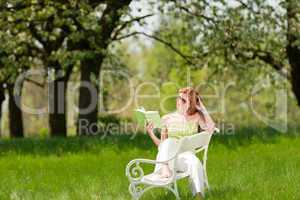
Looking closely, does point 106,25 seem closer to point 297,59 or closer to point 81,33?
point 81,33

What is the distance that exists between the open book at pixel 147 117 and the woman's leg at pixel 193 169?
590 millimetres

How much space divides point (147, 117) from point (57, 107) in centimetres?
1635

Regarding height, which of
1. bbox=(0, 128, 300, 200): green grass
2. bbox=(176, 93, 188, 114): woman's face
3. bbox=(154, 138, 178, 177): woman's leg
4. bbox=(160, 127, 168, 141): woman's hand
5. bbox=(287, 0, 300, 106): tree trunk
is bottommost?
bbox=(0, 128, 300, 200): green grass

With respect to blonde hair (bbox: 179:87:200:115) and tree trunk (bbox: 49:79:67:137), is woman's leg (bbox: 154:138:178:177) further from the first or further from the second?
tree trunk (bbox: 49:79:67:137)

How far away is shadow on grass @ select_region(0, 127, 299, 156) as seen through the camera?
1653 cm

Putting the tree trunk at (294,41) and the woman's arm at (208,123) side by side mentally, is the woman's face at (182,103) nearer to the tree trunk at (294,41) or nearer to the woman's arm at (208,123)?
the woman's arm at (208,123)

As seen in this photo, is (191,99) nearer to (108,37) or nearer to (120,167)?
(120,167)

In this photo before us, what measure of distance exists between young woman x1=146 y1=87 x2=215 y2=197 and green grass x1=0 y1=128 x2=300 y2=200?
0.60 m

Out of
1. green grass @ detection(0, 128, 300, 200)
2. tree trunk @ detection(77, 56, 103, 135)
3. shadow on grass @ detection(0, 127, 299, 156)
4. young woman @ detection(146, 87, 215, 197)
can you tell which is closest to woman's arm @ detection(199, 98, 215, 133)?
young woman @ detection(146, 87, 215, 197)

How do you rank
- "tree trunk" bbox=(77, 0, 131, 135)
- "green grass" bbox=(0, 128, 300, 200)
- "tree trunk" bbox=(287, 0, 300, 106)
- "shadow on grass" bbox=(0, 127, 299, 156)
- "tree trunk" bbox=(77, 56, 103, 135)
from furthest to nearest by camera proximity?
"tree trunk" bbox=(77, 56, 103, 135) < "tree trunk" bbox=(77, 0, 131, 135) < "tree trunk" bbox=(287, 0, 300, 106) < "shadow on grass" bbox=(0, 127, 299, 156) < "green grass" bbox=(0, 128, 300, 200)

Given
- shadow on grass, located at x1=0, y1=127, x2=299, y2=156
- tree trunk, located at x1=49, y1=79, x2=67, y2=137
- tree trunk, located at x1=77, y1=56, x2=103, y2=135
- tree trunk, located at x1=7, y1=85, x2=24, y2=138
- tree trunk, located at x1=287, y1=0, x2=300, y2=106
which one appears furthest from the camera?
tree trunk, located at x1=7, y1=85, x2=24, y2=138

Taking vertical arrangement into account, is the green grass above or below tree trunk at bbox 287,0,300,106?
below

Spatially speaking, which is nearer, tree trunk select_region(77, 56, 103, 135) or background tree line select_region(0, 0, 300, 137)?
background tree line select_region(0, 0, 300, 137)

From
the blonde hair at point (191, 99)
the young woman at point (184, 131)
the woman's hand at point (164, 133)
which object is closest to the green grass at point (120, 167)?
the young woman at point (184, 131)
